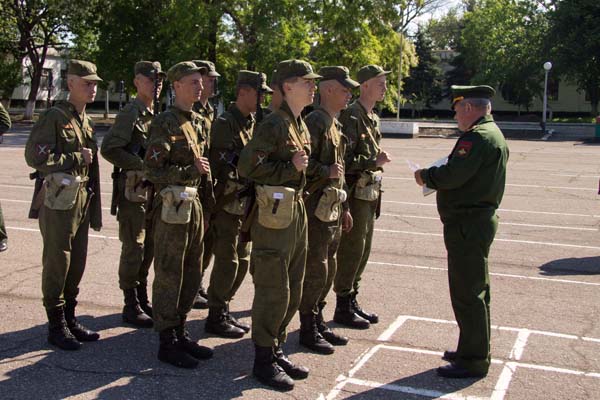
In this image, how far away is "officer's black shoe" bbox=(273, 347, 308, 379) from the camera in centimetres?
509

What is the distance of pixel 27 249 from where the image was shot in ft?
30.0

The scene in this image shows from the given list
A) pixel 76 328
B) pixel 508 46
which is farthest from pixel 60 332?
pixel 508 46

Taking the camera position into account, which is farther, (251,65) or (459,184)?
(251,65)

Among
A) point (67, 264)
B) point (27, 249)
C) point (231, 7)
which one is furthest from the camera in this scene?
point (231, 7)

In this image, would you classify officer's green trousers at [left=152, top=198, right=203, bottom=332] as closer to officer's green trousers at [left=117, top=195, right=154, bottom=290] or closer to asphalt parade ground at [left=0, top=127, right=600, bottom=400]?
asphalt parade ground at [left=0, top=127, right=600, bottom=400]

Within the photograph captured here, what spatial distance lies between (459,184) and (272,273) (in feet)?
5.00

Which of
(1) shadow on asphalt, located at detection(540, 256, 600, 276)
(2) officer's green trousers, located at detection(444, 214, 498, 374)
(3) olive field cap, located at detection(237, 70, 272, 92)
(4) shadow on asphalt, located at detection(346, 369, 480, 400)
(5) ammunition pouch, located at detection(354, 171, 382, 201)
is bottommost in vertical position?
(1) shadow on asphalt, located at detection(540, 256, 600, 276)

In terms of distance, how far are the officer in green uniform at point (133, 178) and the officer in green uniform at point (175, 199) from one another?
0.80 meters

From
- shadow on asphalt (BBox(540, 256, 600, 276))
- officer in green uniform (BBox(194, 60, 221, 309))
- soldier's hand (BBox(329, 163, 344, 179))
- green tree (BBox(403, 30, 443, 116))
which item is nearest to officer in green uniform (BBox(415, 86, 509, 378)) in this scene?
soldier's hand (BBox(329, 163, 344, 179))

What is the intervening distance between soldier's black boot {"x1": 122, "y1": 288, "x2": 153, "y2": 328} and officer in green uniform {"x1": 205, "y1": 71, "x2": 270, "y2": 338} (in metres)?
0.59

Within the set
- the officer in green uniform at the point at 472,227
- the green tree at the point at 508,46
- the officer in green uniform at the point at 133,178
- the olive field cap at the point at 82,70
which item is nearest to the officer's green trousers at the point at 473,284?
the officer in green uniform at the point at 472,227

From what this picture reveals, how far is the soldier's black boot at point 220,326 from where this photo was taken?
6.02 m

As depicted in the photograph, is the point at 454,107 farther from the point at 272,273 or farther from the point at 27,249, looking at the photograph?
the point at 27,249

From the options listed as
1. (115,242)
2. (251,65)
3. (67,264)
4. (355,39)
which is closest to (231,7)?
(251,65)
